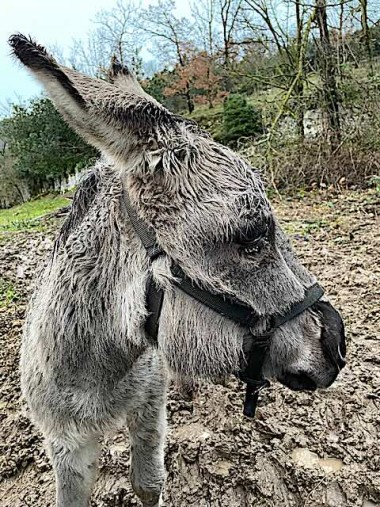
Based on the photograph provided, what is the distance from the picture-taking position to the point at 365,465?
109 inches

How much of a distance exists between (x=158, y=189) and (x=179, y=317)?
1.47 ft

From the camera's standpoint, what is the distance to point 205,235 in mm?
1660

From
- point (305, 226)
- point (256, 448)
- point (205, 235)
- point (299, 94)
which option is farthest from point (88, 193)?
point (299, 94)

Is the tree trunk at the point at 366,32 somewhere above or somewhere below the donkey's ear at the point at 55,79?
below

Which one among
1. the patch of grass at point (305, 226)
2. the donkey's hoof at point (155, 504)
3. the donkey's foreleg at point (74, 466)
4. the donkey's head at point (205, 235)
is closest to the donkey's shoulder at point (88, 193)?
the donkey's head at point (205, 235)

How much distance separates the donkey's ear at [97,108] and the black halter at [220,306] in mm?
223

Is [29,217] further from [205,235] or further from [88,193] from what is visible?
[205,235]

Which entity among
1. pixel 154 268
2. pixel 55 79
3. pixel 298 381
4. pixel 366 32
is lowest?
pixel 298 381

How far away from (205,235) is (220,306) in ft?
0.84

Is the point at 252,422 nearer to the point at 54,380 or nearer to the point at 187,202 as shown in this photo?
the point at 54,380

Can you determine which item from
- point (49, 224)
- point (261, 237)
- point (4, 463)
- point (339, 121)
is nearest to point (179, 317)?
point (261, 237)

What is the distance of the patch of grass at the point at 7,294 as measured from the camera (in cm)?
544

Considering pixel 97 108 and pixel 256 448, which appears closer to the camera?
pixel 97 108

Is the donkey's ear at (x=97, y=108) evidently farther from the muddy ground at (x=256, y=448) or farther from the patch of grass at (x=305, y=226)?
the patch of grass at (x=305, y=226)
